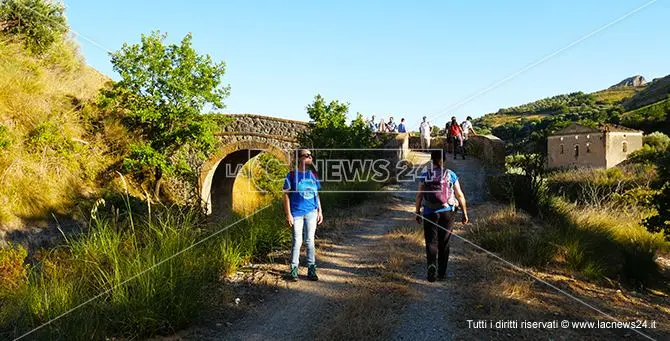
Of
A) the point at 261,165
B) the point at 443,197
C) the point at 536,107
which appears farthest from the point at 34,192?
the point at 536,107

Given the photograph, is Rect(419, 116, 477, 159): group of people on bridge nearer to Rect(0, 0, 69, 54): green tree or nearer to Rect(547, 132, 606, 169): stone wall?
Rect(0, 0, 69, 54): green tree

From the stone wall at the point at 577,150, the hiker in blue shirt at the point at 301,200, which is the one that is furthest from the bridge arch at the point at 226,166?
the stone wall at the point at 577,150

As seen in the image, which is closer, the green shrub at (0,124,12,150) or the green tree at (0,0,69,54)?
the green shrub at (0,124,12,150)

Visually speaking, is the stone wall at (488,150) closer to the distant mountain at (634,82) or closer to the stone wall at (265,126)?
the stone wall at (265,126)

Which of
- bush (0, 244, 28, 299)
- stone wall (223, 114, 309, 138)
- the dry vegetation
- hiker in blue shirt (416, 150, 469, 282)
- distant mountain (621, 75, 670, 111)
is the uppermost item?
distant mountain (621, 75, 670, 111)

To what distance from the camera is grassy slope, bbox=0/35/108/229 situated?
11.3 m

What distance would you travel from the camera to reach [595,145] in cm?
3966

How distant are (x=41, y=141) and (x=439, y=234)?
39.4ft

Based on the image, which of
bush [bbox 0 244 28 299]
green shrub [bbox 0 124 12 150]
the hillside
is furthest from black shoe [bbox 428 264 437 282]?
green shrub [bbox 0 124 12 150]

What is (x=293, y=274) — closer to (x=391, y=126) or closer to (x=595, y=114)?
(x=391, y=126)

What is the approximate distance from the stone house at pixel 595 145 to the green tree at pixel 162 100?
3252cm

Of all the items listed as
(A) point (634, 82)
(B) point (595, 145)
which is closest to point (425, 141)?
(B) point (595, 145)

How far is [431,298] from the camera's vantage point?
514cm

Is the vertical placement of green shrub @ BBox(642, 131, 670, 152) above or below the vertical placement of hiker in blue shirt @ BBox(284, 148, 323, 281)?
above
